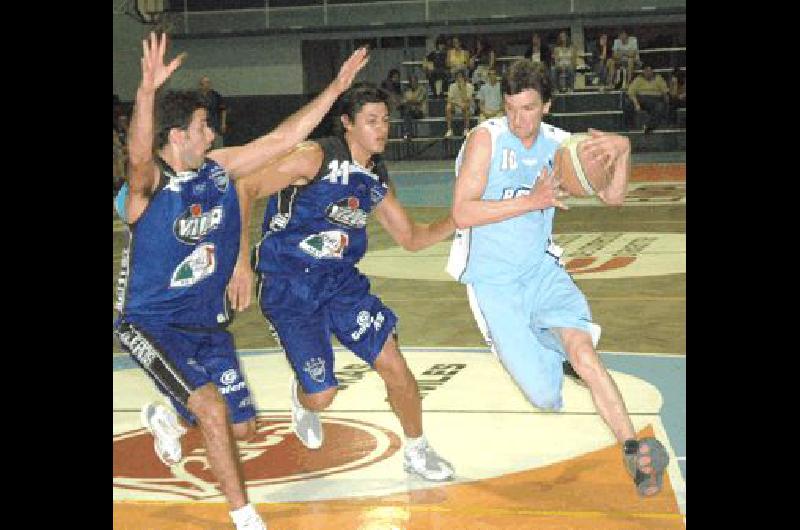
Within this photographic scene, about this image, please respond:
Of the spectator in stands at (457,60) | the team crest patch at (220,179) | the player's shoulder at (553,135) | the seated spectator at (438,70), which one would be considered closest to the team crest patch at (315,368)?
the team crest patch at (220,179)

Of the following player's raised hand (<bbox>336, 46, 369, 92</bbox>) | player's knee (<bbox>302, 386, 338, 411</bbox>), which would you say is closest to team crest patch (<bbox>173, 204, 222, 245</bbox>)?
player's raised hand (<bbox>336, 46, 369, 92</bbox>)

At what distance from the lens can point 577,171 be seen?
6.75 metres

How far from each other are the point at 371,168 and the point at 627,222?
11.1 m

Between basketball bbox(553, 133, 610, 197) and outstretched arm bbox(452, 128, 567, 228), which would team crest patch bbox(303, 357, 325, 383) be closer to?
outstretched arm bbox(452, 128, 567, 228)

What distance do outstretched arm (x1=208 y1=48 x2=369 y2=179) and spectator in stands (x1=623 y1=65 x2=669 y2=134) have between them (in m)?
22.9

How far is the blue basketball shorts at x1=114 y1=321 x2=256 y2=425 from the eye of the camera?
6.02m

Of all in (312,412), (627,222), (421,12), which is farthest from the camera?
(421,12)

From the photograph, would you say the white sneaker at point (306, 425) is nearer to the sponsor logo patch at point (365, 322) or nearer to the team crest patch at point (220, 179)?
the sponsor logo patch at point (365, 322)

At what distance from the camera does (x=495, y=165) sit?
270 inches

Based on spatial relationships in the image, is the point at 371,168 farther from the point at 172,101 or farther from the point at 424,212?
the point at 424,212

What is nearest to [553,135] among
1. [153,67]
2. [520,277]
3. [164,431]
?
[520,277]
